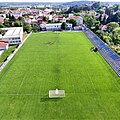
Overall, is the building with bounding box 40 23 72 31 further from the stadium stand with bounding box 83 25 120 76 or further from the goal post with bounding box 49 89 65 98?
the goal post with bounding box 49 89 65 98

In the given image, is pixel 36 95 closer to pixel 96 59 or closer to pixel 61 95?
pixel 61 95

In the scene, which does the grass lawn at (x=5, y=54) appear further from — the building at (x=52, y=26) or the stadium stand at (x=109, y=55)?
the building at (x=52, y=26)

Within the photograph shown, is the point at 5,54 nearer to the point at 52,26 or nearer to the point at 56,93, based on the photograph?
the point at 56,93

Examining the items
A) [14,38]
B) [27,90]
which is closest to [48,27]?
[14,38]

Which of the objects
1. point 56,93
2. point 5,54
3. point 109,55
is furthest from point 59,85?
point 5,54

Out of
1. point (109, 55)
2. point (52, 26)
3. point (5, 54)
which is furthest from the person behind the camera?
point (52, 26)

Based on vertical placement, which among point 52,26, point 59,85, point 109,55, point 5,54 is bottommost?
point 5,54

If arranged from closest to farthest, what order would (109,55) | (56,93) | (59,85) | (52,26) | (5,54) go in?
(56,93) → (59,85) → (109,55) → (5,54) → (52,26)

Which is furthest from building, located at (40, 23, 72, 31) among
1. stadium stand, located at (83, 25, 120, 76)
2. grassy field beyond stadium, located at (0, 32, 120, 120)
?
grassy field beyond stadium, located at (0, 32, 120, 120)
